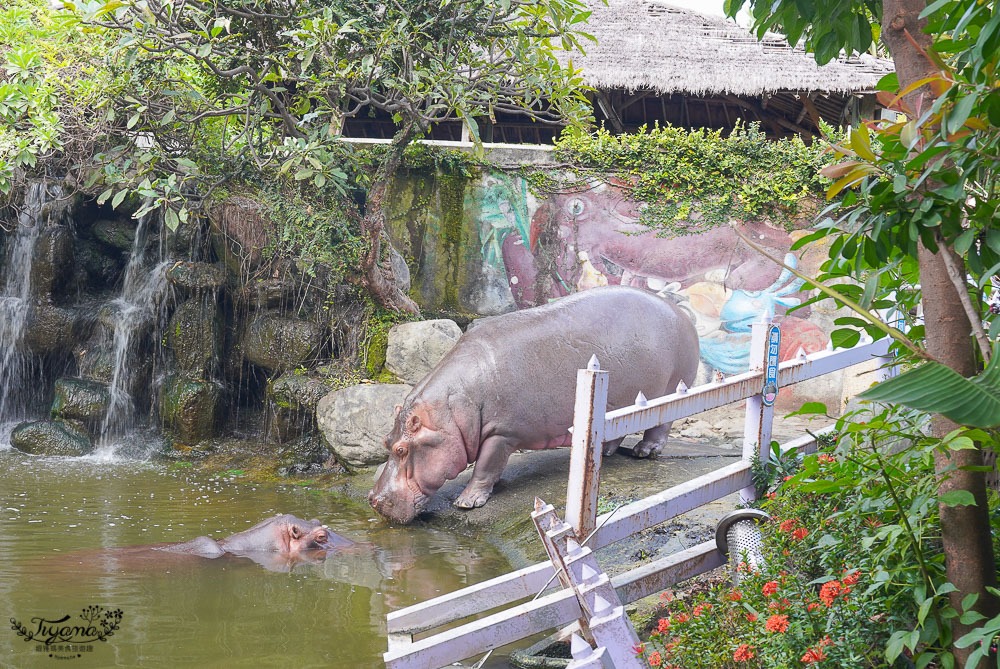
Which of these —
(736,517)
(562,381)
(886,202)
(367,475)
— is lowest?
(367,475)

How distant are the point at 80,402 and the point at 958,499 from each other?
9421 millimetres

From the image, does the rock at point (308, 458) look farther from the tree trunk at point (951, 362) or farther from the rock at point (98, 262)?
the tree trunk at point (951, 362)

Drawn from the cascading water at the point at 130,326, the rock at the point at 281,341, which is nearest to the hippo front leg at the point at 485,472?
the rock at the point at 281,341

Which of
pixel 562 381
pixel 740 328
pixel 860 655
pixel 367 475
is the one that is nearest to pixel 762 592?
pixel 860 655

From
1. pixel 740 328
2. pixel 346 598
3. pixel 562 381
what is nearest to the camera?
pixel 346 598

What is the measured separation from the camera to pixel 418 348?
8.71m

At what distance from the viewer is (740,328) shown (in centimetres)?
1012

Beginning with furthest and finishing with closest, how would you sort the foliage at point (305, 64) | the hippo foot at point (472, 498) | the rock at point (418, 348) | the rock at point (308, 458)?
the rock at point (418, 348)
the rock at point (308, 458)
the foliage at point (305, 64)
the hippo foot at point (472, 498)

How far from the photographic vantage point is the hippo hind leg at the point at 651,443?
7254 mm

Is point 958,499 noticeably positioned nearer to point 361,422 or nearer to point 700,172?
point 361,422

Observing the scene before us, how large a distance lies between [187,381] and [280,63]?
4015 millimetres

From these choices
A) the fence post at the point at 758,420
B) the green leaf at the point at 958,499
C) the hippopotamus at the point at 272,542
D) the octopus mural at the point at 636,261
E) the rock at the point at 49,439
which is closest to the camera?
the green leaf at the point at 958,499

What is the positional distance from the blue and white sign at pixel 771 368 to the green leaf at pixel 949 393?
271 centimetres

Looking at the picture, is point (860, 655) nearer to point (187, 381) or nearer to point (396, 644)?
point (396, 644)
